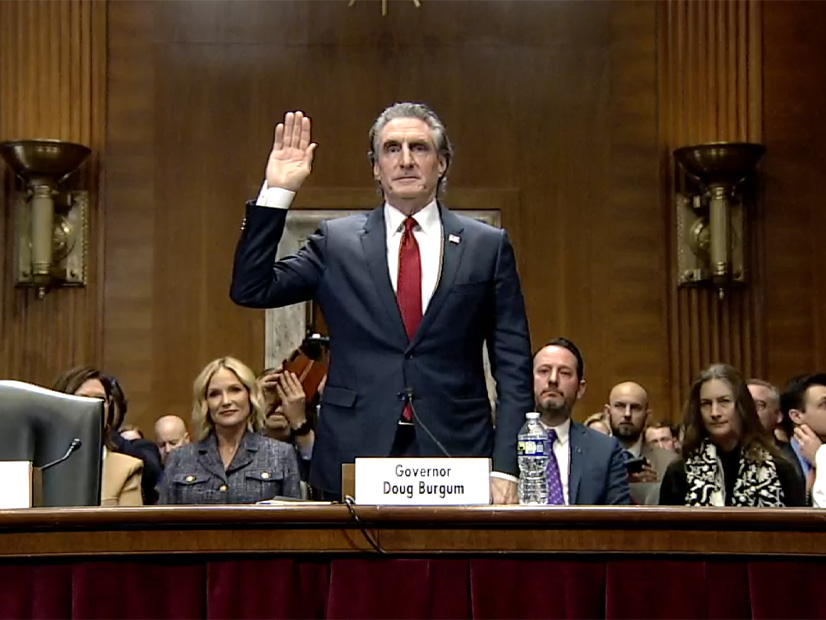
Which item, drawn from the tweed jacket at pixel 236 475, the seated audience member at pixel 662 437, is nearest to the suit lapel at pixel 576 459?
the tweed jacket at pixel 236 475

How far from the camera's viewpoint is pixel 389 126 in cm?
345

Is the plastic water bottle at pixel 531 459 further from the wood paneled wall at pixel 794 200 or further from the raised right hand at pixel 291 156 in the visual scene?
the wood paneled wall at pixel 794 200

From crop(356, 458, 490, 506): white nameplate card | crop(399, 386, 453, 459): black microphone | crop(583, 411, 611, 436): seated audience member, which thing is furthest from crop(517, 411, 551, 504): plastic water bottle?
crop(583, 411, 611, 436): seated audience member

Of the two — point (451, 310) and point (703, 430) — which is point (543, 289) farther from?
point (451, 310)

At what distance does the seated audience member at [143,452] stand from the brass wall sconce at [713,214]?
2.74m

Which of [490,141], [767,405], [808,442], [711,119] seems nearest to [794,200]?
[711,119]

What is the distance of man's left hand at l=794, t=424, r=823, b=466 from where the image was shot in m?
4.81

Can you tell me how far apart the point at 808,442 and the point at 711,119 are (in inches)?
95.3

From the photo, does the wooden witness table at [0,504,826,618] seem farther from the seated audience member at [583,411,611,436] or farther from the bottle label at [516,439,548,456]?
the seated audience member at [583,411,611,436]

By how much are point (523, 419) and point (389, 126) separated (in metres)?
0.73

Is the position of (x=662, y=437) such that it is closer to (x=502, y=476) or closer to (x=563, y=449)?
(x=563, y=449)

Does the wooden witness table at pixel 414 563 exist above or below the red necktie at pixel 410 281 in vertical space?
below

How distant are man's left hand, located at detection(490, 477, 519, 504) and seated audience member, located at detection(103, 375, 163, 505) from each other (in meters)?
1.82

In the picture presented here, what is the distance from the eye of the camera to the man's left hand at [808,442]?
481 centimetres
